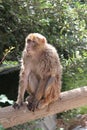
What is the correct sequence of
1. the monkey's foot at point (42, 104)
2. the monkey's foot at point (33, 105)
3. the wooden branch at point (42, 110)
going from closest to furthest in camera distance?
1. the wooden branch at point (42, 110)
2. the monkey's foot at point (33, 105)
3. the monkey's foot at point (42, 104)

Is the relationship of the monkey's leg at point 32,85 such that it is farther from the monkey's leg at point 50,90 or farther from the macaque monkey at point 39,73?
the monkey's leg at point 50,90

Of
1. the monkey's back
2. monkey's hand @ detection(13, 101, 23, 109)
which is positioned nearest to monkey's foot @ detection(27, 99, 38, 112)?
monkey's hand @ detection(13, 101, 23, 109)

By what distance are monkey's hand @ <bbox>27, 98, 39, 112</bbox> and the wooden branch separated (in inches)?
1.7

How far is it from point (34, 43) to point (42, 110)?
885mm

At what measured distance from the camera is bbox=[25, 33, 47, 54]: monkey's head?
16.8ft

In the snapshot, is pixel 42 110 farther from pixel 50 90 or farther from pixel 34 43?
pixel 34 43

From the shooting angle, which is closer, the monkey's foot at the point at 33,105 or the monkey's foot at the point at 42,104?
the monkey's foot at the point at 33,105

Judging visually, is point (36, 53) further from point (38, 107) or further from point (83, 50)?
point (83, 50)

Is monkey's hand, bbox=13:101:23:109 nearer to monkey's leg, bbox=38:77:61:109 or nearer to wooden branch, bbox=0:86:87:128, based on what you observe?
wooden branch, bbox=0:86:87:128

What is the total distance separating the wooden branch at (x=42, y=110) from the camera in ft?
15.4

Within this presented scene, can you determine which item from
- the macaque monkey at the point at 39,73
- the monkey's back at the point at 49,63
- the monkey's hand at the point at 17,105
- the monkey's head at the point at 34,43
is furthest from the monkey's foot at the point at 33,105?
the monkey's head at the point at 34,43

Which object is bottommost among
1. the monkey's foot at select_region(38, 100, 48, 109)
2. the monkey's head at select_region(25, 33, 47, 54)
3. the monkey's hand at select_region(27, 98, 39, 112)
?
the monkey's foot at select_region(38, 100, 48, 109)

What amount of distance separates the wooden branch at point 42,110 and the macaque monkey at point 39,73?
12 centimetres

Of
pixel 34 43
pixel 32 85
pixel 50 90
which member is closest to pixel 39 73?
pixel 32 85
